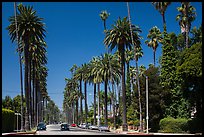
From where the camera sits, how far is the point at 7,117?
57.9m

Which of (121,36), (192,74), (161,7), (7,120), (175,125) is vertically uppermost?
(161,7)

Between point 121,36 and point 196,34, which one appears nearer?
point 121,36

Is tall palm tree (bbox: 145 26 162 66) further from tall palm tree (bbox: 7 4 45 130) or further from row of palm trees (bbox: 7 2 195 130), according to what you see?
tall palm tree (bbox: 7 4 45 130)

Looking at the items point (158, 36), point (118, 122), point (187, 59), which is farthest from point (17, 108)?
point (187, 59)

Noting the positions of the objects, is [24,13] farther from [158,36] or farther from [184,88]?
[158,36]

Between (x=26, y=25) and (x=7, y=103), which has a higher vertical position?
(x=26, y=25)

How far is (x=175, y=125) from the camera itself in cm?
5694

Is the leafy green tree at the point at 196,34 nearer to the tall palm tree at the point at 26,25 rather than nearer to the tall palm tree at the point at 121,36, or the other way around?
the tall palm tree at the point at 121,36

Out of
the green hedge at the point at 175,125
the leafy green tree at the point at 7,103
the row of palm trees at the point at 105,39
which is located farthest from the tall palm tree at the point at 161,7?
the leafy green tree at the point at 7,103

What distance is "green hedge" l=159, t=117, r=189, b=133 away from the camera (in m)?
55.2

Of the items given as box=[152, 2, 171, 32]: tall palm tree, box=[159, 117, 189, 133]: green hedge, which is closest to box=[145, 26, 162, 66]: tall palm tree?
box=[152, 2, 171, 32]: tall palm tree

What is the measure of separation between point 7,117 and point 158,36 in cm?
4381

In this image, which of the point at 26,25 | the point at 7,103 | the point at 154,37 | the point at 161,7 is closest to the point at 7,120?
the point at 26,25

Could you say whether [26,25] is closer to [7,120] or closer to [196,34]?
[7,120]
